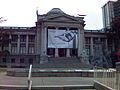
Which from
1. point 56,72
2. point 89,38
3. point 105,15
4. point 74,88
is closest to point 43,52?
point 89,38

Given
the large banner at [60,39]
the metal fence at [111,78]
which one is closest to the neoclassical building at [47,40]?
the large banner at [60,39]

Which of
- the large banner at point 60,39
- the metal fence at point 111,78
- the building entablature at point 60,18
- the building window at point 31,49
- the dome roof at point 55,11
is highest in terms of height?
the dome roof at point 55,11

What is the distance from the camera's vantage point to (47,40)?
7612cm

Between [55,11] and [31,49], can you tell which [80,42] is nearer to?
[55,11]

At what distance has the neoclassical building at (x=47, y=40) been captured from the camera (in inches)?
2940

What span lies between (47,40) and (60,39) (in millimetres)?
4650

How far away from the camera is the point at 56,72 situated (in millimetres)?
22391

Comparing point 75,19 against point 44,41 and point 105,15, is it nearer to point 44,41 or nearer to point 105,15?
point 44,41

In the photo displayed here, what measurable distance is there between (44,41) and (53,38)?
378cm

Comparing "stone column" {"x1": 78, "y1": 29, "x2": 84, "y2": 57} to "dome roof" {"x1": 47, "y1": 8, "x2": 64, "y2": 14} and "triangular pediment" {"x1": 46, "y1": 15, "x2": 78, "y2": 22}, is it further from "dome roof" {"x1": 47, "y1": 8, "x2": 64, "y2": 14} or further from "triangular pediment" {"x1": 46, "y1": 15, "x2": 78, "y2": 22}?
"dome roof" {"x1": 47, "y1": 8, "x2": 64, "y2": 14}

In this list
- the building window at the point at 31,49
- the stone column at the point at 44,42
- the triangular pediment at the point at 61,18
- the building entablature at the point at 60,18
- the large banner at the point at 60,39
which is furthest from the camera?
the building window at the point at 31,49

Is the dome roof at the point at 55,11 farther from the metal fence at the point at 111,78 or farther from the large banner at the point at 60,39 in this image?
→ the metal fence at the point at 111,78

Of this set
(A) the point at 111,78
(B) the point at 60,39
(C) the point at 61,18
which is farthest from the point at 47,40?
(A) the point at 111,78

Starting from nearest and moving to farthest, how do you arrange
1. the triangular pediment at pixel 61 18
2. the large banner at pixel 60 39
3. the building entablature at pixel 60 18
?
1. the large banner at pixel 60 39
2. the building entablature at pixel 60 18
3. the triangular pediment at pixel 61 18
